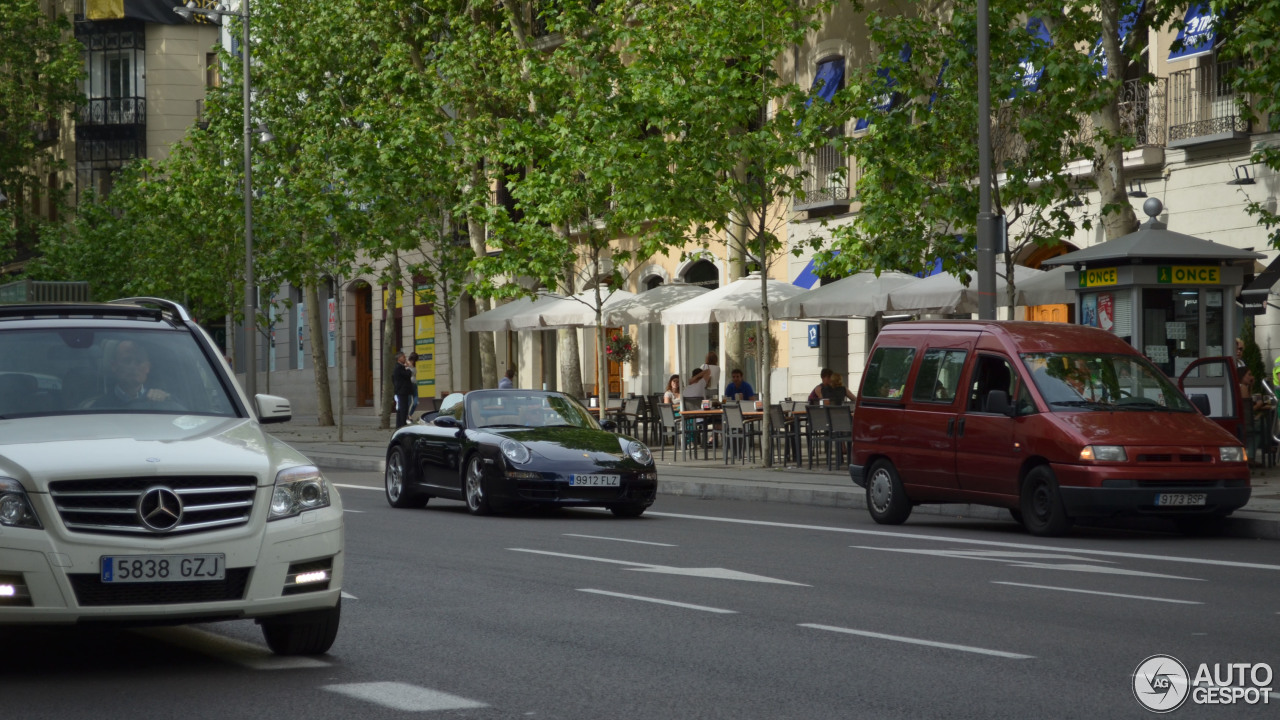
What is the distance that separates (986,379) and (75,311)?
32.9 feet

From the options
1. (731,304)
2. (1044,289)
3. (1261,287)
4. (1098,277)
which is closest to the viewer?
(1098,277)

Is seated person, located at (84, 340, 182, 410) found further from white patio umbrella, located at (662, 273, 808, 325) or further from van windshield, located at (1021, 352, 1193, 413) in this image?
white patio umbrella, located at (662, 273, 808, 325)

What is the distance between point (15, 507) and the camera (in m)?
7.60

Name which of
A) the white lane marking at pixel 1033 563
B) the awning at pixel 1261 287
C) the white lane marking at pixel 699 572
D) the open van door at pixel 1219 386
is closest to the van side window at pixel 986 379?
the white lane marking at pixel 1033 563

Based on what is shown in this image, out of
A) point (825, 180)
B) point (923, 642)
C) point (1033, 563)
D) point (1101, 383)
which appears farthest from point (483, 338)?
point (923, 642)

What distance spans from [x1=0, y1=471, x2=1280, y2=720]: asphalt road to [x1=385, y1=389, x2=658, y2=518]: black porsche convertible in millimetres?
2849

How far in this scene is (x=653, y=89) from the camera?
90.2 ft

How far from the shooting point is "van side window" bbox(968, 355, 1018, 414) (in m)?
17.1

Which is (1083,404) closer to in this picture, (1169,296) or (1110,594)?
(1169,296)

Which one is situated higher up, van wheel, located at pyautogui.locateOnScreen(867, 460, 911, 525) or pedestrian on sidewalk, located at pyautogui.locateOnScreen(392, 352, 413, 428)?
pedestrian on sidewalk, located at pyautogui.locateOnScreen(392, 352, 413, 428)

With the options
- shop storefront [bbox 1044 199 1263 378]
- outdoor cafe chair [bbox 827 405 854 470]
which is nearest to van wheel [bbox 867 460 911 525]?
shop storefront [bbox 1044 199 1263 378]

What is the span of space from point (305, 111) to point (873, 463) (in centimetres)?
2568

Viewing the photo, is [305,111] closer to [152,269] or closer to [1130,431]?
[152,269]

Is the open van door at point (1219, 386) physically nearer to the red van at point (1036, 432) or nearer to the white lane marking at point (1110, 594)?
the red van at point (1036, 432)
